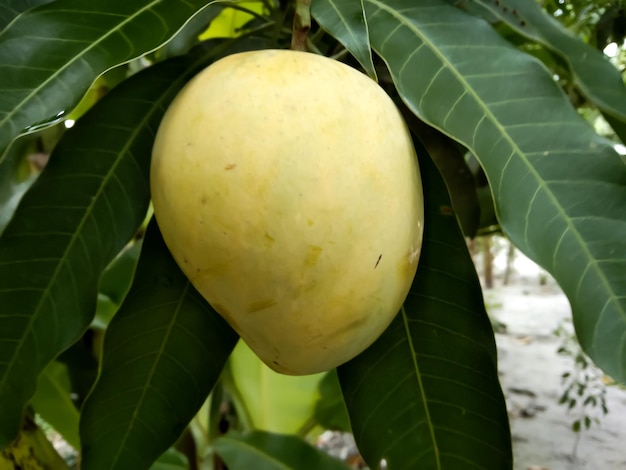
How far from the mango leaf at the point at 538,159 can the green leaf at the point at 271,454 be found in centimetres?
47

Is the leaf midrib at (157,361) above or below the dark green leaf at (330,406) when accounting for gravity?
above

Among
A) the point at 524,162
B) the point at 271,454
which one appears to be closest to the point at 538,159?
the point at 524,162

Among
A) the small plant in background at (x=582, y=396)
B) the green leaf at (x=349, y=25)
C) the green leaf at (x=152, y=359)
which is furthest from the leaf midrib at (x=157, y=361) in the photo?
the small plant in background at (x=582, y=396)

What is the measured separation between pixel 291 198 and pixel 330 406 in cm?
57

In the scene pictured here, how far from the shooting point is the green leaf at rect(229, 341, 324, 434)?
857 millimetres

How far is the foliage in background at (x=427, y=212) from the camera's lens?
35 cm

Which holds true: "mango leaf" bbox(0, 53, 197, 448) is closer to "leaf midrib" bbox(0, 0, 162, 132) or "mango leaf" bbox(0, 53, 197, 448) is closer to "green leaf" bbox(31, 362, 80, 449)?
"leaf midrib" bbox(0, 0, 162, 132)

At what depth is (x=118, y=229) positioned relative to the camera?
45 cm

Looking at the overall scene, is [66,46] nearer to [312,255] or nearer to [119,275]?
[312,255]

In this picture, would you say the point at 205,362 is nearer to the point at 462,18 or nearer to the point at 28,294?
the point at 28,294

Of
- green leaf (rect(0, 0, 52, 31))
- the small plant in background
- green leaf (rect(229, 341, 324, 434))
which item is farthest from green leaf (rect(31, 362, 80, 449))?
the small plant in background

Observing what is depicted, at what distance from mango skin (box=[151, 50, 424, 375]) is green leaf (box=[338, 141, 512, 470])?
0.08m

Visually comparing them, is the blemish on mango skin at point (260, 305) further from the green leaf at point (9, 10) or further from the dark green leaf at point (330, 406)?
the dark green leaf at point (330, 406)

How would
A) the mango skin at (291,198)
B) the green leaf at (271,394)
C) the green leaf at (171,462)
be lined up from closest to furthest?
the mango skin at (291,198) → the green leaf at (171,462) → the green leaf at (271,394)
